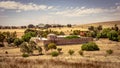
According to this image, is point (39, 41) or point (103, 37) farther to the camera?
point (103, 37)

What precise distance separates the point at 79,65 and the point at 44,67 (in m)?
1.25

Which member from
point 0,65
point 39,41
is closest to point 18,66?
point 0,65

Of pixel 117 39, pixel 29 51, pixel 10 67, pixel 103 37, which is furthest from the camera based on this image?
pixel 103 37

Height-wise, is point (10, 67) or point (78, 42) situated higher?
point (10, 67)

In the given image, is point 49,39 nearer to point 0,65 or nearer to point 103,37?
point 103,37

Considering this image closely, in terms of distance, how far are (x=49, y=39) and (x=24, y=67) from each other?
42117mm

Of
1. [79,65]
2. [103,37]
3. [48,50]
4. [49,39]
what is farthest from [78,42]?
[79,65]

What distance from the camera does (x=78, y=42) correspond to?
169 feet

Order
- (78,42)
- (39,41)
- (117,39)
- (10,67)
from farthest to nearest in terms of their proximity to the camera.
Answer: (117,39) → (78,42) → (39,41) → (10,67)

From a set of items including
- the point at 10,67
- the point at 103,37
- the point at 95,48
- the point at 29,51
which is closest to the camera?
the point at 10,67

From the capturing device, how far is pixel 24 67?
653 centimetres

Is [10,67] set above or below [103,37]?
above

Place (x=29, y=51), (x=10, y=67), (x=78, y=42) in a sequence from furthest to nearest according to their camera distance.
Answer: (x=78, y=42) → (x=29, y=51) → (x=10, y=67)

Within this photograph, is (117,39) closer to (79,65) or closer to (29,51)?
(29,51)
